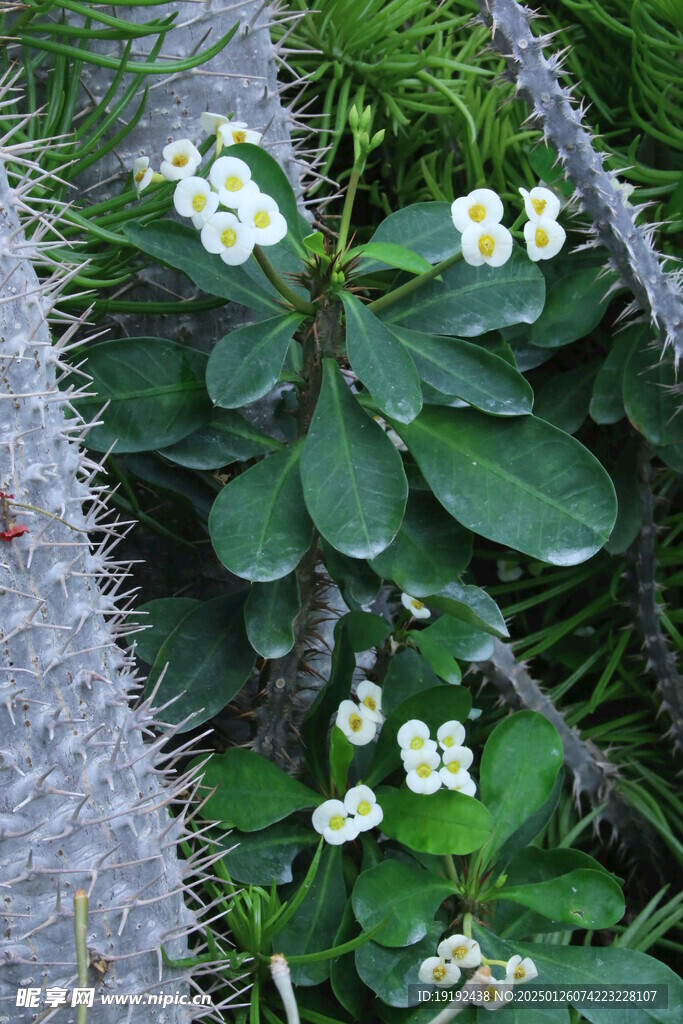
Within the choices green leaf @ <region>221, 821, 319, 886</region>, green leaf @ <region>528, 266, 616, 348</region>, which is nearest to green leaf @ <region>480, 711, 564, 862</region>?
green leaf @ <region>221, 821, 319, 886</region>

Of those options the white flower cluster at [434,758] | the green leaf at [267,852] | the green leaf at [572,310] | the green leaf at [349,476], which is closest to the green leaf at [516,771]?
the white flower cluster at [434,758]

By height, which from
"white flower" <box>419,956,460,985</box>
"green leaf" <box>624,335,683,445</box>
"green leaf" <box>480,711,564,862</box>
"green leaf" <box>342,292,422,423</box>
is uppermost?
"green leaf" <box>342,292,422,423</box>

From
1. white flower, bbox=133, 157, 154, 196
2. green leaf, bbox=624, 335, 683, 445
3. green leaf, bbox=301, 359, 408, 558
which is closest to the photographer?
green leaf, bbox=301, 359, 408, 558

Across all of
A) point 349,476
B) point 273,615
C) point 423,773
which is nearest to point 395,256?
point 349,476

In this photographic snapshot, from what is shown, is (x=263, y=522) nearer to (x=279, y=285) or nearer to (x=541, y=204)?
(x=279, y=285)

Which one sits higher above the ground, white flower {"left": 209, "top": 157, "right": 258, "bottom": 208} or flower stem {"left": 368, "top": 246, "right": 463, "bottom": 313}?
white flower {"left": 209, "top": 157, "right": 258, "bottom": 208}

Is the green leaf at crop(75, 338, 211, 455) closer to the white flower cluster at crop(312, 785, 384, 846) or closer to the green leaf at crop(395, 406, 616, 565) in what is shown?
the green leaf at crop(395, 406, 616, 565)
